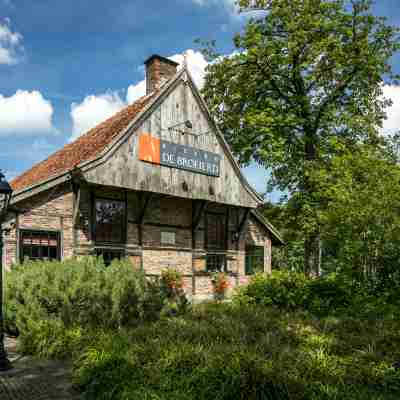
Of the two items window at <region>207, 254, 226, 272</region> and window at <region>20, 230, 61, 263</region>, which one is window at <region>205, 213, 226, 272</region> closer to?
window at <region>207, 254, 226, 272</region>

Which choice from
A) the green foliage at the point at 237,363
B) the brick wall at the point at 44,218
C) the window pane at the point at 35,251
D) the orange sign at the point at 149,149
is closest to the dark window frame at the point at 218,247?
the orange sign at the point at 149,149

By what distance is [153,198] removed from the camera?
13.9m

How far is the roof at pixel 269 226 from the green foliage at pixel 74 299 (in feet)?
30.9

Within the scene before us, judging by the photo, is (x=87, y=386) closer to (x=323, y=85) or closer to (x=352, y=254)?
(x=352, y=254)

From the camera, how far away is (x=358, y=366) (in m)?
5.97

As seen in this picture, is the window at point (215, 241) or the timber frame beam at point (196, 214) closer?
the timber frame beam at point (196, 214)

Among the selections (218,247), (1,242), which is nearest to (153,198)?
(218,247)

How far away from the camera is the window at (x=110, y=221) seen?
1260cm

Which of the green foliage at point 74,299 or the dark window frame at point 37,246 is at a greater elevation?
the dark window frame at point 37,246

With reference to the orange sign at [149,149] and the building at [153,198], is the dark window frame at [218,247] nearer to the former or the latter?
the building at [153,198]

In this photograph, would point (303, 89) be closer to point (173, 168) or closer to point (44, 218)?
point (173, 168)

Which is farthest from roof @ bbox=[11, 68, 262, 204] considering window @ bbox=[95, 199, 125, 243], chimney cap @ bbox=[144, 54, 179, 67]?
chimney cap @ bbox=[144, 54, 179, 67]

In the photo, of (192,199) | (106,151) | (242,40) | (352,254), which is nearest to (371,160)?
(352,254)

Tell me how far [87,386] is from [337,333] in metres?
4.69
